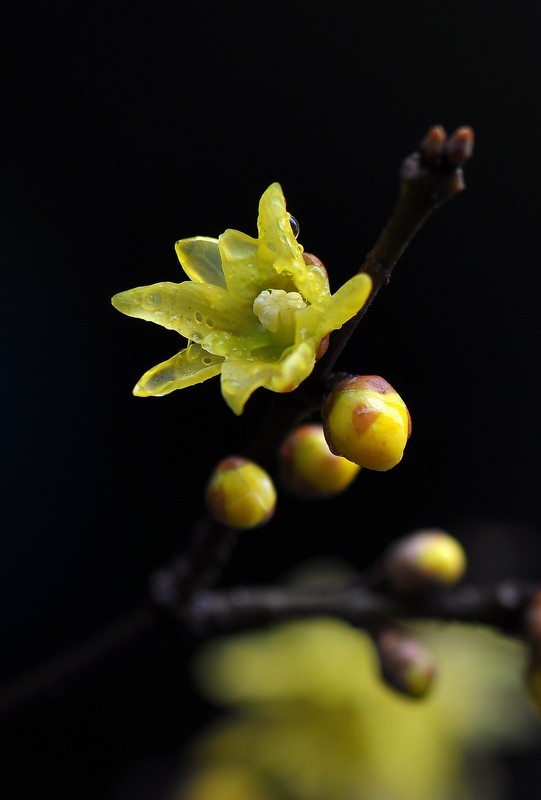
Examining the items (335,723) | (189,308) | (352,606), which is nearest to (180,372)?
(189,308)

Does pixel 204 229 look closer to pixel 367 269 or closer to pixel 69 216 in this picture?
pixel 69 216

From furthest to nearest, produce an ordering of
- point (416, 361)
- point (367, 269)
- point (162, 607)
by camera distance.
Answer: point (416, 361) → point (162, 607) → point (367, 269)

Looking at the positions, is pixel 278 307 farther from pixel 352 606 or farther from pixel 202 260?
pixel 352 606

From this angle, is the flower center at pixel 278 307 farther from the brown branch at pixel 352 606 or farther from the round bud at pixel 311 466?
the brown branch at pixel 352 606

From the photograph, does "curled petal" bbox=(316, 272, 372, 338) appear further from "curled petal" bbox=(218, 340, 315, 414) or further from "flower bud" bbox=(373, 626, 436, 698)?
"flower bud" bbox=(373, 626, 436, 698)

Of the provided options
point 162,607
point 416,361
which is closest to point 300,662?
point 162,607

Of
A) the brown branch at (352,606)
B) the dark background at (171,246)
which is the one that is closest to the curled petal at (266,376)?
the brown branch at (352,606)
